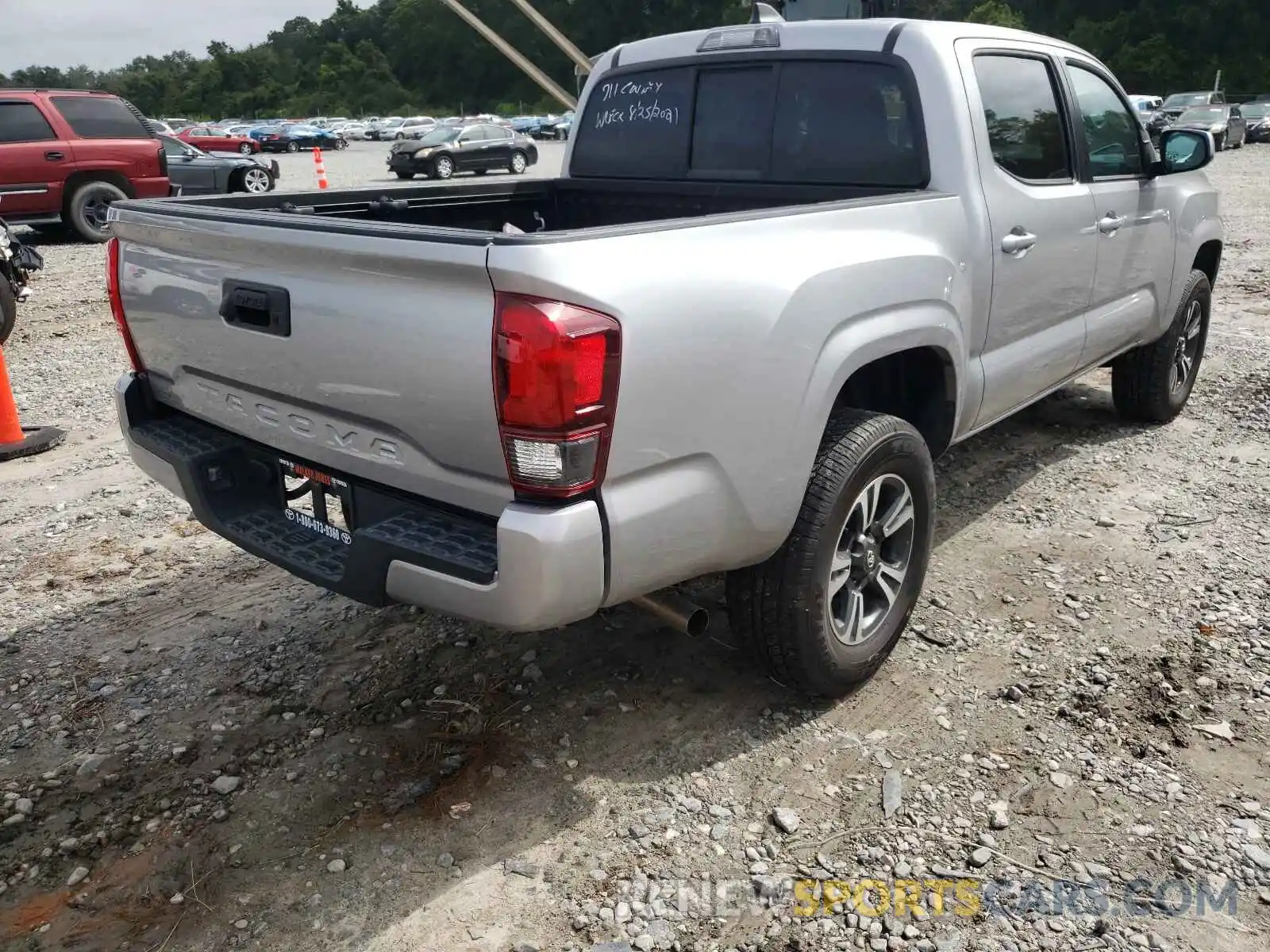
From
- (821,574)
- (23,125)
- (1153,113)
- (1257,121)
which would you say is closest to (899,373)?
(821,574)

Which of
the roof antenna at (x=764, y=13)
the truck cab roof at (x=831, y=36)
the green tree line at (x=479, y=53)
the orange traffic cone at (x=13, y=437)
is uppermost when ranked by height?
the green tree line at (x=479, y=53)

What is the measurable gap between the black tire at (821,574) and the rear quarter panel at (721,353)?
0.12 metres

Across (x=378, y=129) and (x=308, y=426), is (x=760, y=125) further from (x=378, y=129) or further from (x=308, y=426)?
(x=378, y=129)

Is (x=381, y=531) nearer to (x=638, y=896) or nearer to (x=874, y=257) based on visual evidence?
(x=638, y=896)

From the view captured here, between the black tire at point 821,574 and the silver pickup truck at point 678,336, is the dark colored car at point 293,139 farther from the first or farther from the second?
the black tire at point 821,574

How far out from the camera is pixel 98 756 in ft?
9.96

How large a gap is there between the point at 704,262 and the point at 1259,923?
1.99 m

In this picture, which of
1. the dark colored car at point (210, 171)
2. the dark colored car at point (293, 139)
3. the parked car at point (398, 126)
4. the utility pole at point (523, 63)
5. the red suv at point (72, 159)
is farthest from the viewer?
the parked car at point (398, 126)

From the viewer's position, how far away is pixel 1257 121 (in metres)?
33.0

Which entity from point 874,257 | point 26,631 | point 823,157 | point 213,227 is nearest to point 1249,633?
point 874,257

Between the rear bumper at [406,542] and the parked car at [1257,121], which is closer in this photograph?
the rear bumper at [406,542]

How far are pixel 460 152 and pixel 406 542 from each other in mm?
27295

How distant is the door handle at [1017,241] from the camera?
361 centimetres

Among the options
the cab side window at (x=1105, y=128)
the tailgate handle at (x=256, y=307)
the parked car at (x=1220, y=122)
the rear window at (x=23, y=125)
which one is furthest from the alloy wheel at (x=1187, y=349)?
the parked car at (x=1220, y=122)
